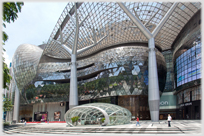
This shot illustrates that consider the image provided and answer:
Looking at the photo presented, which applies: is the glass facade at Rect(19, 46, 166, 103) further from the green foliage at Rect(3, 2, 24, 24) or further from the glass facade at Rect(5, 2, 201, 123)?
the green foliage at Rect(3, 2, 24, 24)

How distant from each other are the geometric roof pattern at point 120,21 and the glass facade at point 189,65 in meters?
7.64

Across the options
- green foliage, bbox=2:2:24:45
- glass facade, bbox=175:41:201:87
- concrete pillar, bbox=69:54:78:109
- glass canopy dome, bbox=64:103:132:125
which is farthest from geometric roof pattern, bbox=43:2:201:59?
green foliage, bbox=2:2:24:45

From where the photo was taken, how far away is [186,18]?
4328 centimetres

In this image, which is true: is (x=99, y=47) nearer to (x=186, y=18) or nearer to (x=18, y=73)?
(x=186, y=18)

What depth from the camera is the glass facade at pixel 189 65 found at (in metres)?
39.2

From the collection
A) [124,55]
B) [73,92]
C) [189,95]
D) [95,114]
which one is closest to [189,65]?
[189,95]

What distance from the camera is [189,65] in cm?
4297

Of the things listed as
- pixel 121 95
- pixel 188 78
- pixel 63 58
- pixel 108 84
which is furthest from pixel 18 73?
pixel 188 78

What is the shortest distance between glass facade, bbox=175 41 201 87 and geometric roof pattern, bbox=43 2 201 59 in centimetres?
764

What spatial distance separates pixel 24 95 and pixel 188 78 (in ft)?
182

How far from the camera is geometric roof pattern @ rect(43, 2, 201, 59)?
42.8 metres

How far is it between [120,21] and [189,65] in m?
20.4

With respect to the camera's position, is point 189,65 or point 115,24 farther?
point 115,24

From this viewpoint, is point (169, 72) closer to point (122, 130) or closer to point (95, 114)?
point (95, 114)
